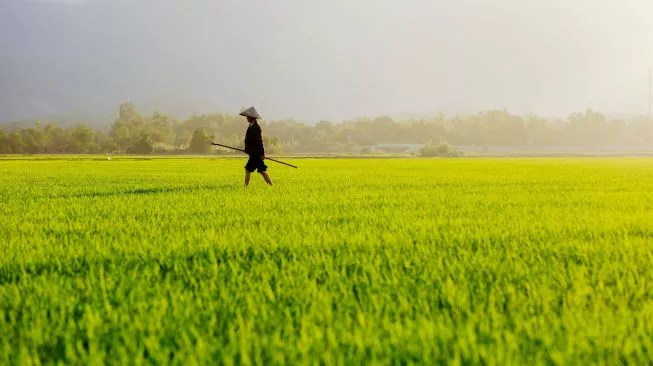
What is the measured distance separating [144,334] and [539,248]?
3.79 metres

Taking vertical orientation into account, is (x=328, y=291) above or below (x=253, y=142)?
below

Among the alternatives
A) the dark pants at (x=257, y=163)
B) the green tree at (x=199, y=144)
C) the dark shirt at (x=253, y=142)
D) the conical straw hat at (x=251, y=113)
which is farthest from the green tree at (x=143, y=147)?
the conical straw hat at (x=251, y=113)

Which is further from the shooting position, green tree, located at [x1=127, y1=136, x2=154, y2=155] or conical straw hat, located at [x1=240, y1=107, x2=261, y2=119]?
green tree, located at [x1=127, y1=136, x2=154, y2=155]

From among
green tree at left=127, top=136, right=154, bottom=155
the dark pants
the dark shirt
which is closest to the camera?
the dark shirt

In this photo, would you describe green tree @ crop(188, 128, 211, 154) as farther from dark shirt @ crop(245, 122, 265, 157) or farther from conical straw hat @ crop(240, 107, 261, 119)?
conical straw hat @ crop(240, 107, 261, 119)

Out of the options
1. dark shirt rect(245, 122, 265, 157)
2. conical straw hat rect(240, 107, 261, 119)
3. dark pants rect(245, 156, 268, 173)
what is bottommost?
dark pants rect(245, 156, 268, 173)

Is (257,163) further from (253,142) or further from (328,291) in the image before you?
(328,291)

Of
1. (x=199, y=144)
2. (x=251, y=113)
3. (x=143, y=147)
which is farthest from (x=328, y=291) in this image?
(x=199, y=144)

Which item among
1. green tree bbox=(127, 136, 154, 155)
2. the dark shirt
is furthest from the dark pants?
green tree bbox=(127, 136, 154, 155)

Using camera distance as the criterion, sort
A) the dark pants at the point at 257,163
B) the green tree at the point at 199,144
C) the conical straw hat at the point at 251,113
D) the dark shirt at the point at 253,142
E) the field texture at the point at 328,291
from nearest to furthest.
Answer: the field texture at the point at 328,291
the conical straw hat at the point at 251,113
the dark shirt at the point at 253,142
the dark pants at the point at 257,163
the green tree at the point at 199,144

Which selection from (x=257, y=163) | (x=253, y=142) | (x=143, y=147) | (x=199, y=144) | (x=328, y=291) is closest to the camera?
(x=328, y=291)

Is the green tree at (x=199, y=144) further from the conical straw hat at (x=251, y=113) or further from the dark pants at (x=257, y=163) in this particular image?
the conical straw hat at (x=251, y=113)

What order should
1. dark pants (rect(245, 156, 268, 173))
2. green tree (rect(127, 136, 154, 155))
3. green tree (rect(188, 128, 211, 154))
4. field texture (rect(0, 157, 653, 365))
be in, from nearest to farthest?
field texture (rect(0, 157, 653, 365)) → dark pants (rect(245, 156, 268, 173)) → green tree (rect(127, 136, 154, 155)) → green tree (rect(188, 128, 211, 154))

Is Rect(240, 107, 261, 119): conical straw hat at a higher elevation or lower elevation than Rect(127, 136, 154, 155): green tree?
higher
